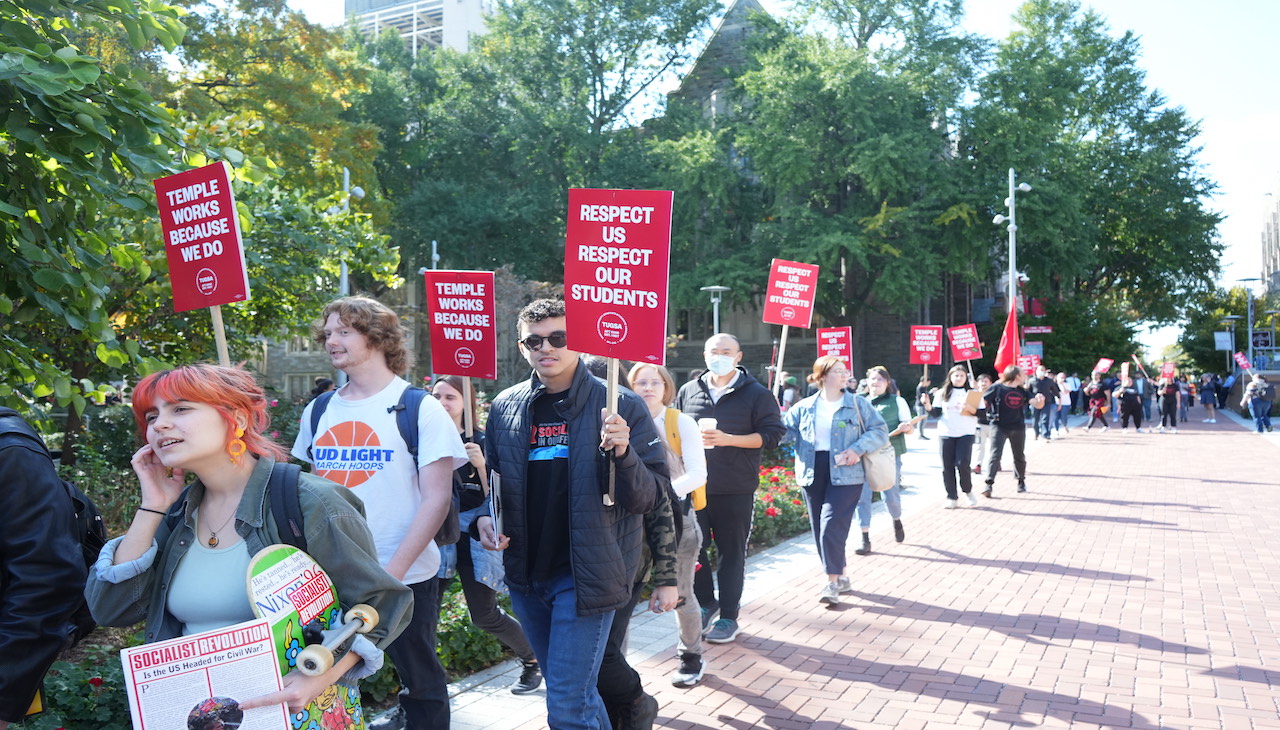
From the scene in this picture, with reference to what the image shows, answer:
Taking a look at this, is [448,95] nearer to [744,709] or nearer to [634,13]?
[634,13]

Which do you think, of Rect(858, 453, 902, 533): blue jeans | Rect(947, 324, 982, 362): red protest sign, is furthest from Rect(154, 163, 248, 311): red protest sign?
Rect(947, 324, 982, 362): red protest sign

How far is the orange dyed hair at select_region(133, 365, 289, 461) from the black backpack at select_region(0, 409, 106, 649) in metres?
0.26

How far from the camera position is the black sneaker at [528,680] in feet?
18.6

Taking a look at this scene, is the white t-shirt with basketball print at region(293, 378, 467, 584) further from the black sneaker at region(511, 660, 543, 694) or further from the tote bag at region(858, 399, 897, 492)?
the tote bag at region(858, 399, 897, 492)

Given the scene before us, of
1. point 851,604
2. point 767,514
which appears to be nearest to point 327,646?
point 851,604

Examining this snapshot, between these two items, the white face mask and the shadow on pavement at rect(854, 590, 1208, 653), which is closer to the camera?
the shadow on pavement at rect(854, 590, 1208, 653)

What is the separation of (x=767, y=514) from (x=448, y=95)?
3588 centimetres

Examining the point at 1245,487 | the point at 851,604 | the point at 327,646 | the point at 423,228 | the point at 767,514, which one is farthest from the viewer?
the point at 423,228

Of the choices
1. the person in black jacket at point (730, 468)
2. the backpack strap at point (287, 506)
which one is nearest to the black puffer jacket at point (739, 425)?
the person in black jacket at point (730, 468)

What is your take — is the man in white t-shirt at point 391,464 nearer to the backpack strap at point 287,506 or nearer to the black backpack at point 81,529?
the black backpack at point 81,529

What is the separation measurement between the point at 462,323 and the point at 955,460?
8.86 meters

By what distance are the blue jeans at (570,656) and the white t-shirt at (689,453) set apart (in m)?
1.58

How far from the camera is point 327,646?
2.46 meters

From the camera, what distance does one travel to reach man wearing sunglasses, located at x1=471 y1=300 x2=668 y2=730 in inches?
148
